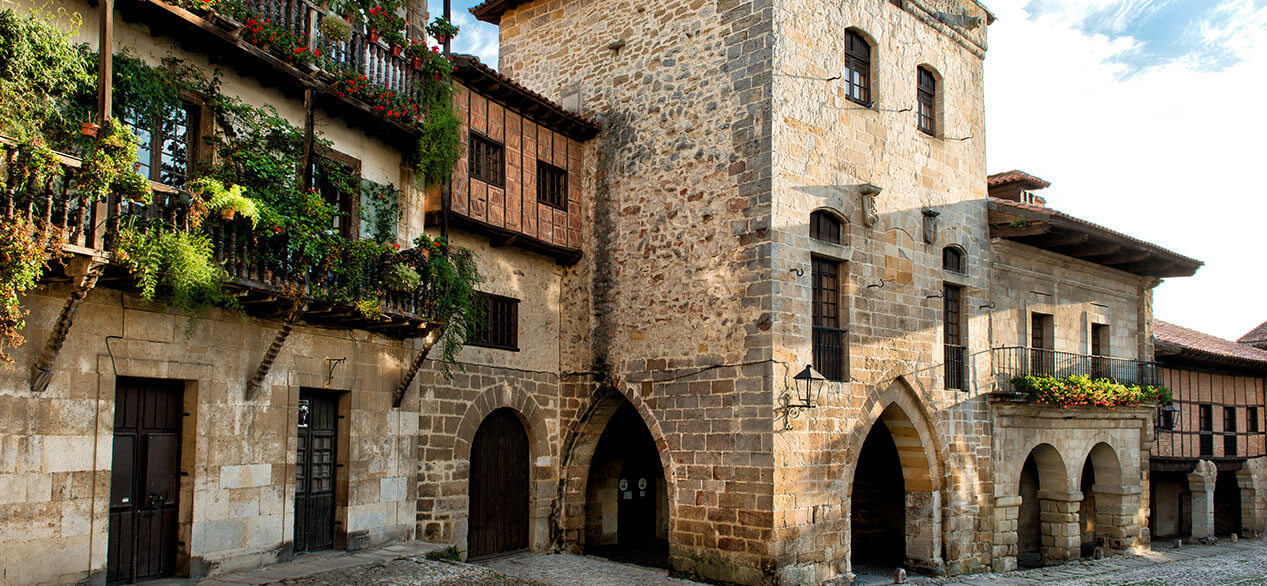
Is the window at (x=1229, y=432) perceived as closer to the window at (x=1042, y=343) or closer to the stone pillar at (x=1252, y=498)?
the stone pillar at (x=1252, y=498)

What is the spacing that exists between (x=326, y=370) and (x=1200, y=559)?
18.5 metres

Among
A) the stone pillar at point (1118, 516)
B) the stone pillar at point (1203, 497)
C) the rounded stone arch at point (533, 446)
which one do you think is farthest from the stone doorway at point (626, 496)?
the stone pillar at point (1203, 497)

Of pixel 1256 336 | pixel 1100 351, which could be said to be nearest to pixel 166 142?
pixel 1100 351

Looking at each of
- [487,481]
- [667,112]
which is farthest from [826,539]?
[667,112]

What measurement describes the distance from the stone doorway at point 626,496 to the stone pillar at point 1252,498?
16.0 metres

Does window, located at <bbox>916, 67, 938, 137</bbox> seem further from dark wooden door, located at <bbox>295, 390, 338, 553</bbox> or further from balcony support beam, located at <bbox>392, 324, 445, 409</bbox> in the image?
dark wooden door, located at <bbox>295, 390, 338, 553</bbox>

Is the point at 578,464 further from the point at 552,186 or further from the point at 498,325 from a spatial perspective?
the point at 552,186

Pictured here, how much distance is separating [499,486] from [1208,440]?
62.5 ft

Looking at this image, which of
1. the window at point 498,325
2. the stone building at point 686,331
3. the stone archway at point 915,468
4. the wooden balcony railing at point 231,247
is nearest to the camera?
the wooden balcony railing at point 231,247

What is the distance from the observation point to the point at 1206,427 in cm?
2489

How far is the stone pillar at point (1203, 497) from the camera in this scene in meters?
23.6

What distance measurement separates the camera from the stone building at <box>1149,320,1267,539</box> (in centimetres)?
2362

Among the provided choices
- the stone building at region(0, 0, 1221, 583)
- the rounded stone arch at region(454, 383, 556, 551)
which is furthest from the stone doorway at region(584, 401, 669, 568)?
the rounded stone arch at region(454, 383, 556, 551)

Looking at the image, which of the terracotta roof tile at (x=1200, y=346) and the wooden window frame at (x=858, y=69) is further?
the terracotta roof tile at (x=1200, y=346)
